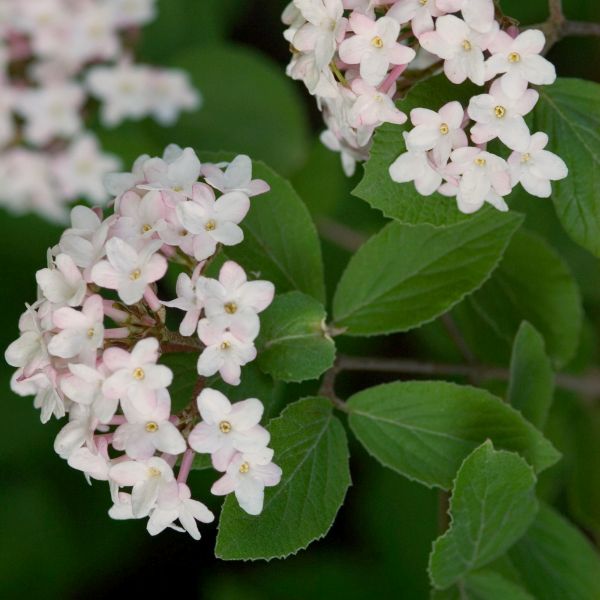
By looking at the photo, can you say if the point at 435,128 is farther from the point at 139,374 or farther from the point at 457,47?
the point at 139,374

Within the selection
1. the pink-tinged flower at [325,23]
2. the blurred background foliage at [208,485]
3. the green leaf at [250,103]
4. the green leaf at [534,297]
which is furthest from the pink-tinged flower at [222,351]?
the green leaf at [250,103]

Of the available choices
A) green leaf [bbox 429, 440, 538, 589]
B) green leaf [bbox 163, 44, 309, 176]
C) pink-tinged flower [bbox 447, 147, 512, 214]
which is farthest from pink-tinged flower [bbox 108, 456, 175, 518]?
green leaf [bbox 163, 44, 309, 176]

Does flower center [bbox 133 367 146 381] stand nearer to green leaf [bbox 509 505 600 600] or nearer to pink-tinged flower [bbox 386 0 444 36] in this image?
pink-tinged flower [bbox 386 0 444 36]

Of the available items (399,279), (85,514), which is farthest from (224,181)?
(85,514)

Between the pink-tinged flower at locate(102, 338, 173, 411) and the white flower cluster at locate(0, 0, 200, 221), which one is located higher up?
the pink-tinged flower at locate(102, 338, 173, 411)

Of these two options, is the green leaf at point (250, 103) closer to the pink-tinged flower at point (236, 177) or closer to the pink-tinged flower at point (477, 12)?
the pink-tinged flower at point (236, 177)

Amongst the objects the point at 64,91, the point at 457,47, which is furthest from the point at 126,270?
the point at 64,91
